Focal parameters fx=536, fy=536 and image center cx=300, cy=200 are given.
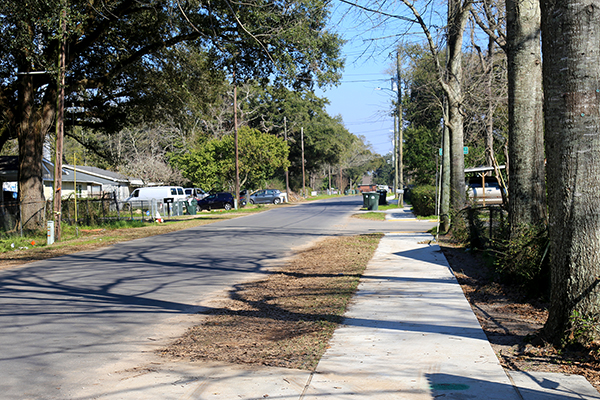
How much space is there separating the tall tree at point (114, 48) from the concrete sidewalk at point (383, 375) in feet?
37.3

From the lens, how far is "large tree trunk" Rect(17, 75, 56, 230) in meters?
20.7

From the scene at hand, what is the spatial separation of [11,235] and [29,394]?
689 inches

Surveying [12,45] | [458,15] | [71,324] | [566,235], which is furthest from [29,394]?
[12,45]

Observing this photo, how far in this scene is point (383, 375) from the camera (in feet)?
15.6

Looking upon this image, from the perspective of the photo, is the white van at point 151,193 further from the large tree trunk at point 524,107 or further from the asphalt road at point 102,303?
the large tree trunk at point 524,107

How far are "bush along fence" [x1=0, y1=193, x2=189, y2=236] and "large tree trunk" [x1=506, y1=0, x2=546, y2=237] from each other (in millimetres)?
17490

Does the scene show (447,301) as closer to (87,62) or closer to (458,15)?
(458,15)

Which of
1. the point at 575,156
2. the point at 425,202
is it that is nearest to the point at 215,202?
the point at 425,202

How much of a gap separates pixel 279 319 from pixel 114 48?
18617 millimetres

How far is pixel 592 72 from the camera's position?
16.8ft

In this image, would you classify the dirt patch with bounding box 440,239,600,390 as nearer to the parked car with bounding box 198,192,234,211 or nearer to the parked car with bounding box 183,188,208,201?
the parked car with bounding box 198,192,234,211

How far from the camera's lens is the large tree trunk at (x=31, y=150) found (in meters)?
20.7

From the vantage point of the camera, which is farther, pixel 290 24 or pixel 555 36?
pixel 290 24

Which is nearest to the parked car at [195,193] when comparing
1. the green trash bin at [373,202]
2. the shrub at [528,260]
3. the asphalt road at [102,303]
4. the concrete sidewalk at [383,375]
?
the green trash bin at [373,202]
